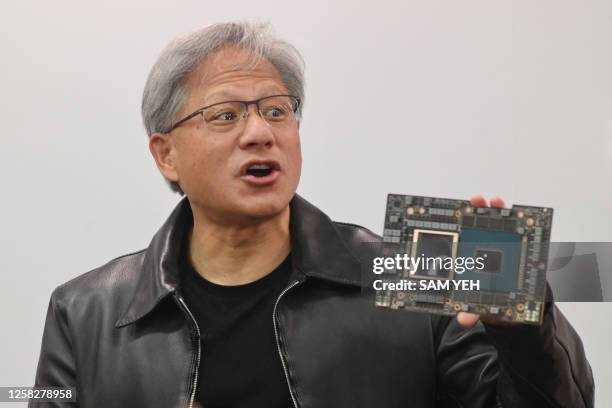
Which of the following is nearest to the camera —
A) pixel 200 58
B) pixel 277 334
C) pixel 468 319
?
pixel 468 319

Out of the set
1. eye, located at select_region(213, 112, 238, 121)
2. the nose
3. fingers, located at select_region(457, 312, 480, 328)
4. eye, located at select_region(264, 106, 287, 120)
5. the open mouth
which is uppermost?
eye, located at select_region(264, 106, 287, 120)

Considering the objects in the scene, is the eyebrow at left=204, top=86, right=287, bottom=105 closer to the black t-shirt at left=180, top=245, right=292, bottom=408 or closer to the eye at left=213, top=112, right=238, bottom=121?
the eye at left=213, top=112, right=238, bottom=121

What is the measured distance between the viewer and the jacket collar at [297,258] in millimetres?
1829

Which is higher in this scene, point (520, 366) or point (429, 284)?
point (429, 284)

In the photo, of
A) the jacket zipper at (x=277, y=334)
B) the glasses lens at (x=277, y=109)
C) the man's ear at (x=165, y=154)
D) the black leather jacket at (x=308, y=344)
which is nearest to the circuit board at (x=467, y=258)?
the black leather jacket at (x=308, y=344)

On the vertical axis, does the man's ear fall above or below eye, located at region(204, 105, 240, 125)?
below

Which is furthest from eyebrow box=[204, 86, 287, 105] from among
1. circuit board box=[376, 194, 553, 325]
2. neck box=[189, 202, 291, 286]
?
circuit board box=[376, 194, 553, 325]

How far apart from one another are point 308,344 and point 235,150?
1.28ft

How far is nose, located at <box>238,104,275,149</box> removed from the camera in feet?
5.87

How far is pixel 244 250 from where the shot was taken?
1896 millimetres

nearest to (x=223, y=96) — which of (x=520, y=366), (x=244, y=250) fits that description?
(x=244, y=250)

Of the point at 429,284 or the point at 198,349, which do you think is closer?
the point at 429,284

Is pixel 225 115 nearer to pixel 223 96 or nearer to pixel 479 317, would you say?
pixel 223 96

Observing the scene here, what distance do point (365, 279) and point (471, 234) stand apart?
0.39m
